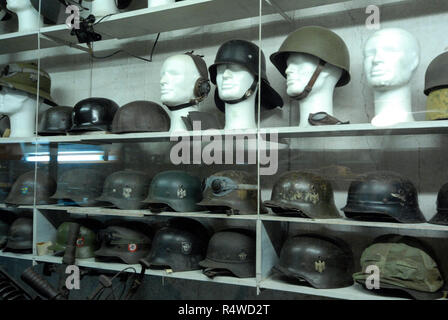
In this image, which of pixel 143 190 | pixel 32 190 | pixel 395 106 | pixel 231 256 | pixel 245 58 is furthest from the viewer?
pixel 32 190

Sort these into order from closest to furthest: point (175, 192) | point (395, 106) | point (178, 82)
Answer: point (395, 106)
point (175, 192)
point (178, 82)

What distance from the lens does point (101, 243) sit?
302 centimetres

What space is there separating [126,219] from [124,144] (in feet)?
1.94

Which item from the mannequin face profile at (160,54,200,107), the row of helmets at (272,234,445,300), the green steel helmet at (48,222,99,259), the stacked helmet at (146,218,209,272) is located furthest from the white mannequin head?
the green steel helmet at (48,222,99,259)

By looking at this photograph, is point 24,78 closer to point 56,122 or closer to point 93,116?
point 56,122

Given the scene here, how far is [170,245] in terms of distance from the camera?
8.88 feet

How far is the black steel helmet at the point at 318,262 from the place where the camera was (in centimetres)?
228

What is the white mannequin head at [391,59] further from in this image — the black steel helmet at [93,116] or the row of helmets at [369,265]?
the black steel helmet at [93,116]

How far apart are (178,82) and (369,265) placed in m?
1.69

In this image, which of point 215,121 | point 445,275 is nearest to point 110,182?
point 215,121

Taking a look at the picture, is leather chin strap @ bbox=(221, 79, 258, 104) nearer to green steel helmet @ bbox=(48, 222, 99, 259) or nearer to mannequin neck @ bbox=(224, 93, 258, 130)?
mannequin neck @ bbox=(224, 93, 258, 130)

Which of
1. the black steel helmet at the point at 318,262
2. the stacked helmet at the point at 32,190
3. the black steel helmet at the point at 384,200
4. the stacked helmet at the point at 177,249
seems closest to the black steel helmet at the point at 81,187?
the stacked helmet at the point at 32,190

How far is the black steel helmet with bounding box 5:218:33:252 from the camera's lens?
3.23 meters

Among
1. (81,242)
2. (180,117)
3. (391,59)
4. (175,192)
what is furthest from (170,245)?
(391,59)
